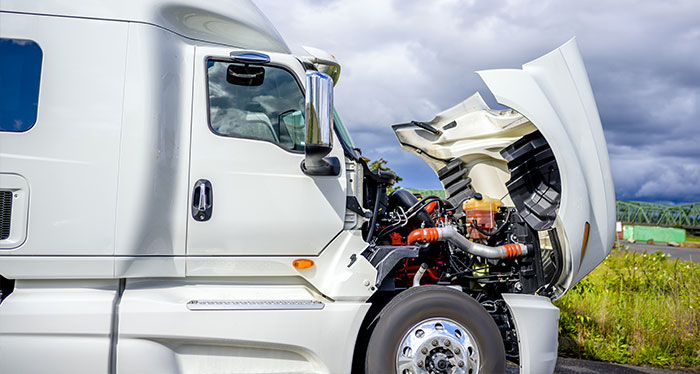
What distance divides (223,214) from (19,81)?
1.60 meters

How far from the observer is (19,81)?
135 inches

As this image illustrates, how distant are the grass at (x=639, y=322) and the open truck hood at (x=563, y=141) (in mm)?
2360

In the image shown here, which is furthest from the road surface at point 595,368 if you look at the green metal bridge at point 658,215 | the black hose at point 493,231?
the green metal bridge at point 658,215

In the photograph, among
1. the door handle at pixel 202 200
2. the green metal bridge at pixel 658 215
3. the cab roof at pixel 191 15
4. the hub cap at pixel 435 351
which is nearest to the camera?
the cab roof at pixel 191 15

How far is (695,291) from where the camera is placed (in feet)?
23.0

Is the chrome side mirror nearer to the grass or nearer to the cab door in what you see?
the cab door

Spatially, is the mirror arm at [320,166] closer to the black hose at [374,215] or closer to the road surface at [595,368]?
the black hose at [374,215]

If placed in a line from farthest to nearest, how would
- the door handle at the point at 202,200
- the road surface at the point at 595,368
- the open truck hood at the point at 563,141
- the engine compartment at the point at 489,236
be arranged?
the road surface at the point at 595,368 → the engine compartment at the point at 489,236 → the open truck hood at the point at 563,141 → the door handle at the point at 202,200

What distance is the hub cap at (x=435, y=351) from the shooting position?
371cm

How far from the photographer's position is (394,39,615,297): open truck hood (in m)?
4.18

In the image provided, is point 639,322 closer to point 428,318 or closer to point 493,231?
point 493,231

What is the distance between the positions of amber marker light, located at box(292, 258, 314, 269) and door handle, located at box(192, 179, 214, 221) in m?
0.73

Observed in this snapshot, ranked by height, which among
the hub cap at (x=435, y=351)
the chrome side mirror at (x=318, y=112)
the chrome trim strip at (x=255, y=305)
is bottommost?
the hub cap at (x=435, y=351)

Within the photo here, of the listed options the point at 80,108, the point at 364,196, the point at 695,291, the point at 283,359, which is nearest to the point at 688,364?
the point at 695,291
